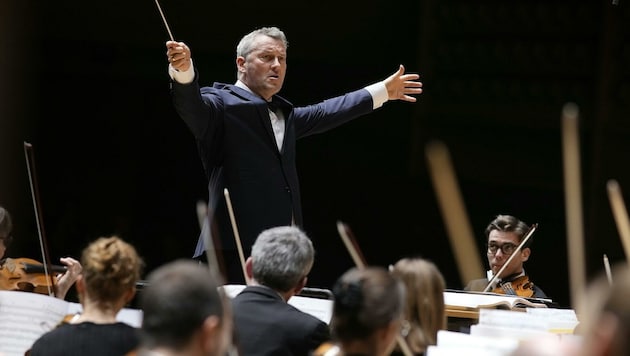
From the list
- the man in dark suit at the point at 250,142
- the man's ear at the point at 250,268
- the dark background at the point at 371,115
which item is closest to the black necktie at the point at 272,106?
the man in dark suit at the point at 250,142

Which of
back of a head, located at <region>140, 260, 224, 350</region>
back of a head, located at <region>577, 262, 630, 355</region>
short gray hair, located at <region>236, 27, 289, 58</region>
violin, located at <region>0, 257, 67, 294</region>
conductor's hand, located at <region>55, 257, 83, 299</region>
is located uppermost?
short gray hair, located at <region>236, 27, 289, 58</region>

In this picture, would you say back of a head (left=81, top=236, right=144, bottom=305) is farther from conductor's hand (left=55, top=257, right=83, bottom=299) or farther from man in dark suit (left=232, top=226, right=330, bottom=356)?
conductor's hand (left=55, top=257, right=83, bottom=299)

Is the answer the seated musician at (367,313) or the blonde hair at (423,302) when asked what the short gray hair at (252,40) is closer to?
the blonde hair at (423,302)

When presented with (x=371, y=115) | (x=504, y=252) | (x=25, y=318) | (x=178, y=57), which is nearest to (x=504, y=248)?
(x=504, y=252)

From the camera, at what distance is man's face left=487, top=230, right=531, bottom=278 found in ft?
13.8

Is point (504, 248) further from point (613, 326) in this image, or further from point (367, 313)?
point (613, 326)

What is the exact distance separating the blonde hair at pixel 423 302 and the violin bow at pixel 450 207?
3005 mm

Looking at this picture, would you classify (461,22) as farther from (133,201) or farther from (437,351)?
(437,351)

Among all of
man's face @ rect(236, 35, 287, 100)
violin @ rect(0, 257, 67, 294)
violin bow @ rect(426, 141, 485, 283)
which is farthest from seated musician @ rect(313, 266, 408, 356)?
violin bow @ rect(426, 141, 485, 283)

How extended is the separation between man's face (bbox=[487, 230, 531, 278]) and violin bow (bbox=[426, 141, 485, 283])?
100 centimetres

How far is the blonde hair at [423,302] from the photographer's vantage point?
2.33 m

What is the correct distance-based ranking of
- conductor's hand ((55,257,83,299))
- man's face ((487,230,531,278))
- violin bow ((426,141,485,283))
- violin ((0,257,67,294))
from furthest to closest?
1. violin bow ((426,141,485,283))
2. man's face ((487,230,531,278))
3. violin ((0,257,67,294))
4. conductor's hand ((55,257,83,299))

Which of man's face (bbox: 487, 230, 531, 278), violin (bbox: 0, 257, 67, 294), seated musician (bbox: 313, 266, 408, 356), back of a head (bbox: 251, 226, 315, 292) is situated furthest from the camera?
man's face (bbox: 487, 230, 531, 278)

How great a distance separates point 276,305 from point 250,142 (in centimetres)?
105
